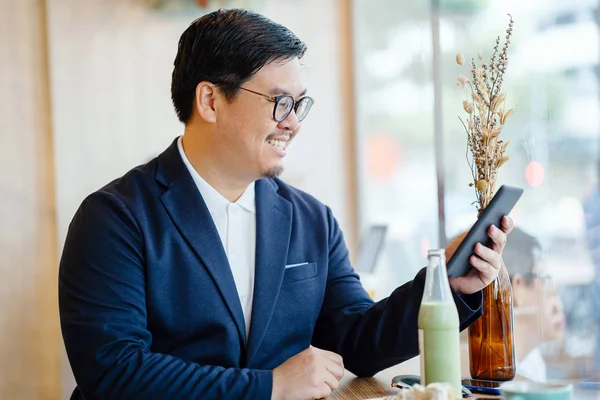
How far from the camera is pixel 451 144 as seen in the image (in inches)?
126

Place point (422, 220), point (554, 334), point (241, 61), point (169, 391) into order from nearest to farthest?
point (169, 391) < point (241, 61) < point (554, 334) < point (422, 220)

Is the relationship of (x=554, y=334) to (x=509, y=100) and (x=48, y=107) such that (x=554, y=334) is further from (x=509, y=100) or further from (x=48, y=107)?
(x=48, y=107)

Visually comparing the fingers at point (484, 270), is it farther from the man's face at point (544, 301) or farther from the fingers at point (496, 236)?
the man's face at point (544, 301)

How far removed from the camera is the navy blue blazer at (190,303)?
149 centimetres

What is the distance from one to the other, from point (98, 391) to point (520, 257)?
1872 millimetres

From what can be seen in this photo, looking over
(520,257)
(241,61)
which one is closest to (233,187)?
(241,61)

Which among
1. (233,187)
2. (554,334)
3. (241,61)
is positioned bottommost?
(554,334)

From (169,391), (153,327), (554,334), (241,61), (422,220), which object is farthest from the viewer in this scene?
(422,220)

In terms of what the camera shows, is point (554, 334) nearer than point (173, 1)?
Yes

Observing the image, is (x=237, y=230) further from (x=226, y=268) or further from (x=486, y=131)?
(x=486, y=131)

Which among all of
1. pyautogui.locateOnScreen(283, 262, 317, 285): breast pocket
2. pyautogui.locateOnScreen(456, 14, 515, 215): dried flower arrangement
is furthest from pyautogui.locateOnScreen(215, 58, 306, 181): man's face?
pyautogui.locateOnScreen(456, 14, 515, 215): dried flower arrangement

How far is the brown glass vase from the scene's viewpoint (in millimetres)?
1520

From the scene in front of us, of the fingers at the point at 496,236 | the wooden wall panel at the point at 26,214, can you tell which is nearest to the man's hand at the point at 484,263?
the fingers at the point at 496,236

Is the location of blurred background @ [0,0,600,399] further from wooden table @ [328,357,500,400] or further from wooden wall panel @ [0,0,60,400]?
wooden table @ [328,357,500,400]
